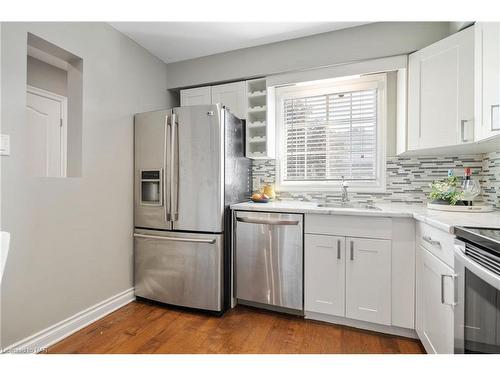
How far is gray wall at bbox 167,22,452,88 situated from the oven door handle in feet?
5.62

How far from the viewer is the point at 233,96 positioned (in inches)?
104

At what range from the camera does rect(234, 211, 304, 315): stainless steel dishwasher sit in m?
1.97

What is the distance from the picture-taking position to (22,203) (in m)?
1.53

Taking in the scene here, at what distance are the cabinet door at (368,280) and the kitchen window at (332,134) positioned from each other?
80 cm

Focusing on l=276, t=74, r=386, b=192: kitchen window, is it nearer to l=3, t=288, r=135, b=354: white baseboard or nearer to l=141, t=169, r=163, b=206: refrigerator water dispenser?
l=141, t=169, r=163, b=206: refrigerator water dispenser

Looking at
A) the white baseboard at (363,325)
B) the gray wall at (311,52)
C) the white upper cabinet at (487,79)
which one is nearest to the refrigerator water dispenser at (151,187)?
the gray wall at (311,52)

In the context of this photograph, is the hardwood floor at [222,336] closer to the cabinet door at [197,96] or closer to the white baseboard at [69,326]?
the white baseboard at [69,326]

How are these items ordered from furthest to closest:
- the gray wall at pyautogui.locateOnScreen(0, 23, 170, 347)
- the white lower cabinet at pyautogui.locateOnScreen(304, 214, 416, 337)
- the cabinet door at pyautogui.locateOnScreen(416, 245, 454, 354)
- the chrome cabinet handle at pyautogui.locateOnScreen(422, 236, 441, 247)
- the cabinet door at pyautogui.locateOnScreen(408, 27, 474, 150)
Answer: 1. the white lower cabinet at pyautogui.locateOnScreen(304, 214, 416, 337)
2. the cabinet door at pyautogui.locateOnScreen(408, 27, 474, 150)
3. the gray wall at pyautogui.locateOnScreen(0, 23, 170, 347)
4. the chrome cabinet handle at pyautogui.locateOnScreen(422, 236, 441, 247)
5. the cabinet door at pyautogui.locateOnScreen(416, 245, 454, 354)

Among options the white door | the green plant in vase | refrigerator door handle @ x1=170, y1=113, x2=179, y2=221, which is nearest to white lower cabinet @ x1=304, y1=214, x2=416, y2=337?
the green plant in vase

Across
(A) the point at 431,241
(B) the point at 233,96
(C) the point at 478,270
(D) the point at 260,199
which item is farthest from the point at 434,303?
(B) the point at 233,96

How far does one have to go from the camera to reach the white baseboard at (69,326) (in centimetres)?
154

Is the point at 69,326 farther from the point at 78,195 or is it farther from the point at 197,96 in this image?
the point at 197,96
